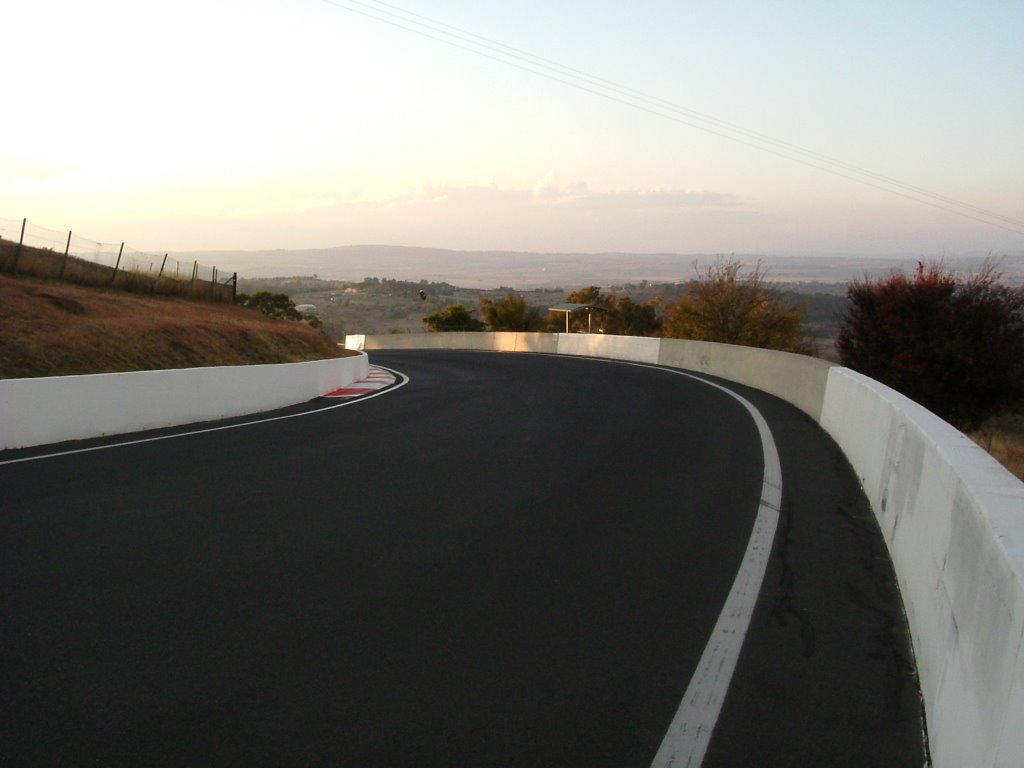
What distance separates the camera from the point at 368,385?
2738cm

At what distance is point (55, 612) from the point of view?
5.86 m

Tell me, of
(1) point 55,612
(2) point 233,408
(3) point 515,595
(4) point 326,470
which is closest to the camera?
(1) point 55,612

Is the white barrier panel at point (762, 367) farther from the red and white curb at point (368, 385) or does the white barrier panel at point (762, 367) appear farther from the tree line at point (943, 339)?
the red and white curb at point (368, 385)

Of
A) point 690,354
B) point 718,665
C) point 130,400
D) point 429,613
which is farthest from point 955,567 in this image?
point 690,354

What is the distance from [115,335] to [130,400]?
10293 millimetres

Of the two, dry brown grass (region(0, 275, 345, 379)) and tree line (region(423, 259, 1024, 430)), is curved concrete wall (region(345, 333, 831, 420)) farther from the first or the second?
dry brown grass (region(0, 275, 345, 379))

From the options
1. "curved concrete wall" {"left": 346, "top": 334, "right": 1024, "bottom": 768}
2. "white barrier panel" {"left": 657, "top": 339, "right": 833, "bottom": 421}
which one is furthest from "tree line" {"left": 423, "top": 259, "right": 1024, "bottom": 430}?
"curved concrete wall" {"left": 346, "top": 334, "right": 1024, "bottom": 768}

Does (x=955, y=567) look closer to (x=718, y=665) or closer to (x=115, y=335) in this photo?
(x=718, y=665)

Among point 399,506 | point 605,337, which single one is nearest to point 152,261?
point 605,337

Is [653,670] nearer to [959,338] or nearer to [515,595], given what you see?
[515,595]

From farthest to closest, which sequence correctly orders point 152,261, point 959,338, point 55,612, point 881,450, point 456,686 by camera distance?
point 152,261, point 959,338, point 881,450, point 55,612, point 456,686

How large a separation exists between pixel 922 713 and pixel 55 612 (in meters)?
4.73

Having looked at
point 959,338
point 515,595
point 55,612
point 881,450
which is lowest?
point 55,612

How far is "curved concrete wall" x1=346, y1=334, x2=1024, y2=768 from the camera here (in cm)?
324
